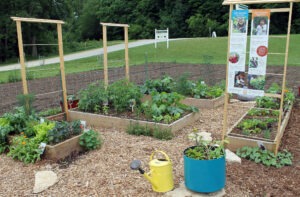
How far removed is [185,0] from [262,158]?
49488 millimetres

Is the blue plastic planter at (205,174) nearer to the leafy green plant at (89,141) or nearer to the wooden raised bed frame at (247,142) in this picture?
the wooden raised bed frame at (247,142)

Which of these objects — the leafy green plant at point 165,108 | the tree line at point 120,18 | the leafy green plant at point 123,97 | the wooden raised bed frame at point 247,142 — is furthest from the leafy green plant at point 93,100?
the tree line at point 120,18

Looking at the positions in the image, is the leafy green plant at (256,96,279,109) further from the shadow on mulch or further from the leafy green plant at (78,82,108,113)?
the leafy green plant at (78,82,108,113)

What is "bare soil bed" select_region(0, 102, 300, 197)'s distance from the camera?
344 cm

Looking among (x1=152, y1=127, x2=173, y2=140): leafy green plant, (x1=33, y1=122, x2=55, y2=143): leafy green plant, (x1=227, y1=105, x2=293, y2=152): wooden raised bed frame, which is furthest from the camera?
(x1=152, y1=127, x2=173, y2=140): leafy green plant

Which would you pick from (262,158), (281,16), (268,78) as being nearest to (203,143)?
(262,158)

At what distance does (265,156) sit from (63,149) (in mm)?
2924

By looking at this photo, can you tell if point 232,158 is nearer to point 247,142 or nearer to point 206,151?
point 247,142

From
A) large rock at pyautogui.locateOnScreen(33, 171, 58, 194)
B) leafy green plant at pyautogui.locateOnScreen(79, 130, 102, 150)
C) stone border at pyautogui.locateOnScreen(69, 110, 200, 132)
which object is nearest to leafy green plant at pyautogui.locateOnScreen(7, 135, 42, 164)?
large rock at pyautogui.locateOnScreen(33, 171, 58, 194)

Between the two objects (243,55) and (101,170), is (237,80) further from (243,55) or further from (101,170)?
(101,170)

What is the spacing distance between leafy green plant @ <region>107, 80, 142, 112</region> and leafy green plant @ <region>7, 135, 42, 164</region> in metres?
2.05

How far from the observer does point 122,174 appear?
383 cm

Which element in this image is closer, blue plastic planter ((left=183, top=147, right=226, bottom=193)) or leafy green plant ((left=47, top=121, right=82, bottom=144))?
blue plastic planter ((left=183, top=147, right=226, bottom=193))

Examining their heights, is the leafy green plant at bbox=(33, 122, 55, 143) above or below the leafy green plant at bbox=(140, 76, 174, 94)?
below
